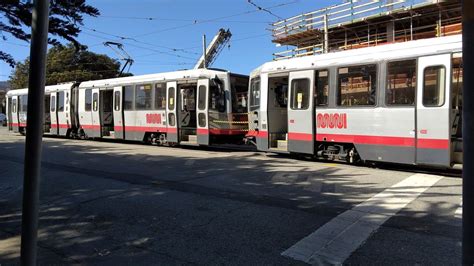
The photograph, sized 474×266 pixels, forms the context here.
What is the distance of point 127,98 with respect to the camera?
19.9 m

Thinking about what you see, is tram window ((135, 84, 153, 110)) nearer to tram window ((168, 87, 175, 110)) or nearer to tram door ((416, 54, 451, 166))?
tram window ((168, 87, 175, 110))

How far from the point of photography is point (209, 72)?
16.9 metres

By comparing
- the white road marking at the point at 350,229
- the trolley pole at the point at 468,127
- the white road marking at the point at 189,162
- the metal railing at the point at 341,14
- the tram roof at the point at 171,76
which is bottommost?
the white road marking at the point at 350,229

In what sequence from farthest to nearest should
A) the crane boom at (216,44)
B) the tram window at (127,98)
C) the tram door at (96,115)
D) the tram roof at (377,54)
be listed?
the crane boom at (216,44), the tram door at (96,115), the tram window at (127,98), the tram roof at (377,54)

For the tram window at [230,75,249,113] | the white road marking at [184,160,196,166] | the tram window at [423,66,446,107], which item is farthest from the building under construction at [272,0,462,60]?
the white road marking at [184,160,196,166]

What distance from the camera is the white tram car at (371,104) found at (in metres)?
9.41

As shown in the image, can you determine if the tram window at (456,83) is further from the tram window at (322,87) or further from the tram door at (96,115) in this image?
the tram door at (96,115)

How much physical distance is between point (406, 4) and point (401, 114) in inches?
709

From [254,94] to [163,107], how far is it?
517cm

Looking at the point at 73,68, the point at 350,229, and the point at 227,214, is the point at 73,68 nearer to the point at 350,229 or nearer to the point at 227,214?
the point at 227,214

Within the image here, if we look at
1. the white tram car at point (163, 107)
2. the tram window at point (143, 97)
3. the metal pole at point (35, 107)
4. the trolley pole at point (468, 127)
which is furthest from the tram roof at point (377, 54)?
the metal pole at point (35, 107)

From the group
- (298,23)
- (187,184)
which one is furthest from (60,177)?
(298,23)

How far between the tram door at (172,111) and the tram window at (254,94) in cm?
417

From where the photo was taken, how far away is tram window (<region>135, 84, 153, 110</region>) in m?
18.8
